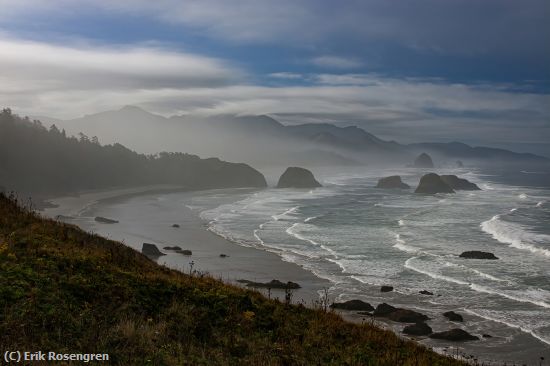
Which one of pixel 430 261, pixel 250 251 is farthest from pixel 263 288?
pixel 430 261

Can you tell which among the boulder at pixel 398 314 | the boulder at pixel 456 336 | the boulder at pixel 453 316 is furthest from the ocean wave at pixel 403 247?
the boulder at pixel 456 336

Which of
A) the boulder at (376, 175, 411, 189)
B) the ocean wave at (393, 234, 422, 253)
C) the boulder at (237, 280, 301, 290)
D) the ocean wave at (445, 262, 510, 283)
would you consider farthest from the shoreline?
the boulder at (376, 175, 411, 189)

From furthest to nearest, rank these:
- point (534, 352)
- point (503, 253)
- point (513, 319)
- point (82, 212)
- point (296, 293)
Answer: point (82, 212)
point (503, 253)
point (296, 293)
point (513, 319)
point (534, 352)

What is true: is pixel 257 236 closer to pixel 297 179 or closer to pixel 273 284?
pixel 273 284

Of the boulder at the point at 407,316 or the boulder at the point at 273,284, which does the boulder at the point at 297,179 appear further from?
the boulder at the point at 407,316

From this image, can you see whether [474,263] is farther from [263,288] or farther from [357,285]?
[263,288]

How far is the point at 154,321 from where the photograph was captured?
9562 millimetres

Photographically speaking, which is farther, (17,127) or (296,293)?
(17,127)

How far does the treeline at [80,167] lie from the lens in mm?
105625

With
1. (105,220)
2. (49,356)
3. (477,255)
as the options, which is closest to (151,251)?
(105,220)

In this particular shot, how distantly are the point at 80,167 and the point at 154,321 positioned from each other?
123 metres

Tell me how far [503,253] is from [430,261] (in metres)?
7.72

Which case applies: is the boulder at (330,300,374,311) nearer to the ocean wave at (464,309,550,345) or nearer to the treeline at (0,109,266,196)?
the ocean wave at (464,309,550,345)

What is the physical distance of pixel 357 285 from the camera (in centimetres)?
3359
